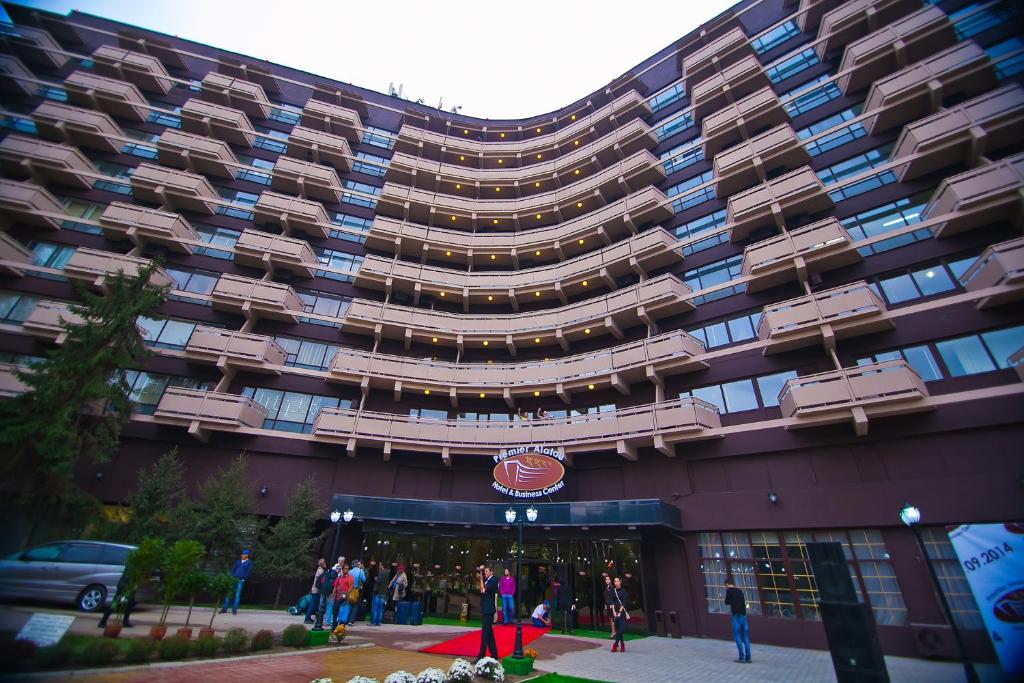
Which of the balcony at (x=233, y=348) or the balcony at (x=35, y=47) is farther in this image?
the balcony at (x=35, y=47)

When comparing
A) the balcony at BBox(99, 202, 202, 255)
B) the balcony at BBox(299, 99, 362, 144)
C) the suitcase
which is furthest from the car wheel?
the balcony at BBox(299, 99, 362, 144)

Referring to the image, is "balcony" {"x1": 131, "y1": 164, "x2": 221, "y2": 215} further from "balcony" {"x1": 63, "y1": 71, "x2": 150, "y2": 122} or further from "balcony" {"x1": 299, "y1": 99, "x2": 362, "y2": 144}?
"balcony" {"x1": 299, "y1": 99, "x2": 362, "y2": 144}

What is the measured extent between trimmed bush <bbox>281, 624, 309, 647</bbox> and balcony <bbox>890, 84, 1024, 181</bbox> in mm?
31076

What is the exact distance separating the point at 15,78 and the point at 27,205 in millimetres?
12577

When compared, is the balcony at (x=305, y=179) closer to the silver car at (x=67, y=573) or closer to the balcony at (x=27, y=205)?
the balcony at (x=27, y=205)

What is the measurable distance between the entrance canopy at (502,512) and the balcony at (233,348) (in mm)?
10018

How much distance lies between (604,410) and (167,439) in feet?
Answer: 81.2

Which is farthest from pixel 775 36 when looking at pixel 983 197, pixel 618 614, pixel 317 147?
pixel 618 614

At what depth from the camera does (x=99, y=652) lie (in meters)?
7.75

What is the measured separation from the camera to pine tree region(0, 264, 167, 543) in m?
17.1

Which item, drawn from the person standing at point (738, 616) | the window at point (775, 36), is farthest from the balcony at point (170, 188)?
the window at point (775, 36)

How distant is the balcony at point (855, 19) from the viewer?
981 inches

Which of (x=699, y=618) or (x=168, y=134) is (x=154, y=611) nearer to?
(x=699, y=618)

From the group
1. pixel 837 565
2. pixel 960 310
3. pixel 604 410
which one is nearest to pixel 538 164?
pixel 604 410
